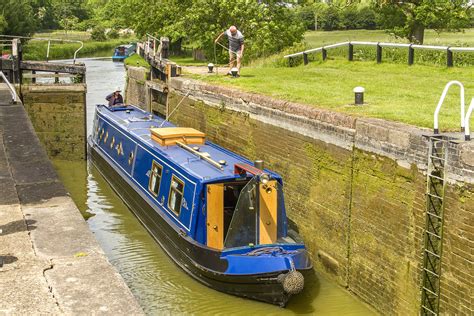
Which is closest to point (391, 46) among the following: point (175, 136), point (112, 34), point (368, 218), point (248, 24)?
point (175, 136)

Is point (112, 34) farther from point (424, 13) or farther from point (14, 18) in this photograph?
point (424, 13)

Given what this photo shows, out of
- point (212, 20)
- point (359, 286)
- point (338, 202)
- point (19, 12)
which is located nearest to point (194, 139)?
point (338, 202)

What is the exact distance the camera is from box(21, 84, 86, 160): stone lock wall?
1767cm

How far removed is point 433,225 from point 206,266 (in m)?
3.33

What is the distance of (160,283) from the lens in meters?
9.94

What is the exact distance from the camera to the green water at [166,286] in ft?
29.0

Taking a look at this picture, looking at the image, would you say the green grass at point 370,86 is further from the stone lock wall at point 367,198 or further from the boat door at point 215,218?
the boat door at point 215,218

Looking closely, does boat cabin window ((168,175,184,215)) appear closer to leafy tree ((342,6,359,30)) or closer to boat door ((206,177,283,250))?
boat door ((206,177,283,250))

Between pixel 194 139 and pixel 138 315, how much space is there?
773 cm

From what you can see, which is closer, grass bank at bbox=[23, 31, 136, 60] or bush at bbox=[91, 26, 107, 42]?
grass bank at bbox=[23, 31, 136, 60]

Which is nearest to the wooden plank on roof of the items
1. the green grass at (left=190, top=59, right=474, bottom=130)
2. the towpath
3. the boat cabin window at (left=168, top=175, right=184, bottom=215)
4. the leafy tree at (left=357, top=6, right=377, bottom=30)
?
the boat cabin window at (left=168, top=175, right=184, bottom=215)

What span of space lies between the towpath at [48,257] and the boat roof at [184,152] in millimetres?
2415

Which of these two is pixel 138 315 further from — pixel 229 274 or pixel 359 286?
pixel 359 286

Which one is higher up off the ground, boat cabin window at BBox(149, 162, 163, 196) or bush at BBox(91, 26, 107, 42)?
bush at BBox(91, 26, 107, 42)
